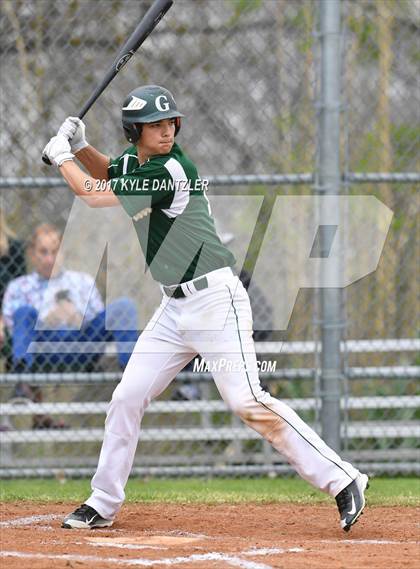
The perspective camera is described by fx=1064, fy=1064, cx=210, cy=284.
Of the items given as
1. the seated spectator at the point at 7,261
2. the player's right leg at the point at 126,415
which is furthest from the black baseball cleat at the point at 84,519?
the seated spectator at the point at 7,261

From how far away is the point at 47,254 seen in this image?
687 cm

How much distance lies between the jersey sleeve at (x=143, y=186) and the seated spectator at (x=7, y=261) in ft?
8.28

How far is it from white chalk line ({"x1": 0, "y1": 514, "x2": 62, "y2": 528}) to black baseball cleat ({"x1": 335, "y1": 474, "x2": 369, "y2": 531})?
4.46 feet

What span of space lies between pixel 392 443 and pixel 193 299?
281cm

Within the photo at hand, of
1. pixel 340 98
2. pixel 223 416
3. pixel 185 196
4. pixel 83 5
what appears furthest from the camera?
pixel 223 416

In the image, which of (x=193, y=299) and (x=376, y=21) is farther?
(x=376, y=21)

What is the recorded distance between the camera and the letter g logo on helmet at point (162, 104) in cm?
450

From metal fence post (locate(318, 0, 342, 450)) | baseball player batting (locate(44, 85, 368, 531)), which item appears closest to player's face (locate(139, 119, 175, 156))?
baseball player batting (locate(44, 85, 368, 531))

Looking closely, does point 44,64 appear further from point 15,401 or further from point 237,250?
point 15,401

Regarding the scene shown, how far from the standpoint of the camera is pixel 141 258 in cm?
745

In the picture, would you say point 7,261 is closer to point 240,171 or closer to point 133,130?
point 240,171

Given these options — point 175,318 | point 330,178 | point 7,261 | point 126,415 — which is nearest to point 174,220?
point 175,318

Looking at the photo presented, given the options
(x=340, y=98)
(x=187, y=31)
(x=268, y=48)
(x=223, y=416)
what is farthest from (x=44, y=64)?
(x=223, y=416)

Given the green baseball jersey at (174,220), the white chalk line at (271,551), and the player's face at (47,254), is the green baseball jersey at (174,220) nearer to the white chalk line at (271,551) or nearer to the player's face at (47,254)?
the white chalk line at (271,551)
